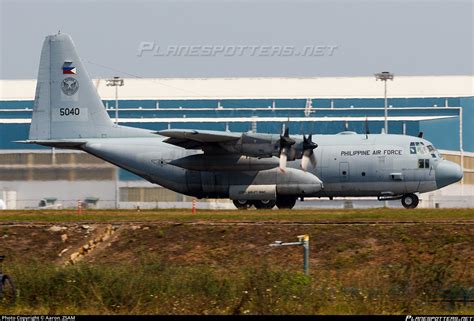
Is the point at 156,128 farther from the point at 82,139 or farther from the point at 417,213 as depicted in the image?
the point at 417,213

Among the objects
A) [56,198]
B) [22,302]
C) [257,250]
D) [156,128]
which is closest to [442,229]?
[257,250]

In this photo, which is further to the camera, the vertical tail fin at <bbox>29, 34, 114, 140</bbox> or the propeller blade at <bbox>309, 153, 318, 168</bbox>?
the vertical tail fin at <bbox>29, 34, 114, 140</bbox>

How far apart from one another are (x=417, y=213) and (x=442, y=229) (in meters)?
8.08

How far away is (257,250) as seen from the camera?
1366 inches

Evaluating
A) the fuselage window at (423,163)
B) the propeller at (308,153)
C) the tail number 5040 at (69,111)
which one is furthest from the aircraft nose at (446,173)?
the tail number 5040 at (69,111)

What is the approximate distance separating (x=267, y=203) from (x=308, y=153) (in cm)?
351

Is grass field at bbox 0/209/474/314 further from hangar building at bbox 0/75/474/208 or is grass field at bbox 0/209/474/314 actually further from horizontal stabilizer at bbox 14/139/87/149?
hangar building at bbox 0/75/474/208

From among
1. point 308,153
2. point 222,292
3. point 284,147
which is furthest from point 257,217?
point 222,292

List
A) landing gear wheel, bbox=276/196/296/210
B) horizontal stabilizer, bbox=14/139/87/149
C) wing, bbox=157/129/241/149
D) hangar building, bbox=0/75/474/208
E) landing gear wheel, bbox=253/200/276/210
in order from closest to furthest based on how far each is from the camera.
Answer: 1. wing, bbox=157/129/241/149
2. landing gear wheel, bbox=253/200/276/210
3. landing gear wheel, bbox=276/196/296/210
4. horizontal stabilizer, bbox=14/139/87/149
5. hangar building, bbox=0/75/474/208

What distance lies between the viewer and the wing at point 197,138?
48.2 m

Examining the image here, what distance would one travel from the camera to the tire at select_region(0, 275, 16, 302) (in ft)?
80.7

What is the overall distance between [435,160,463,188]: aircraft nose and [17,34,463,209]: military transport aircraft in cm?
5

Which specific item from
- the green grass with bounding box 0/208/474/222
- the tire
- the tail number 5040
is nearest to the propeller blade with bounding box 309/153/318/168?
the green grass with bounding box 0/208/474/222

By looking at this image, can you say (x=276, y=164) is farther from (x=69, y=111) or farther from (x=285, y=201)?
(x=69, y=111)
